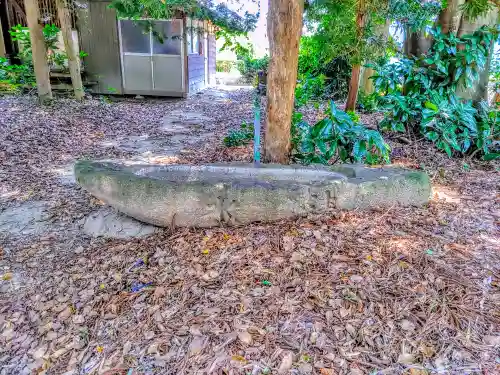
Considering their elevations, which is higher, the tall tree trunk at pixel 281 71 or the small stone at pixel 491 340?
the tall tree trunk at pixel 281 71

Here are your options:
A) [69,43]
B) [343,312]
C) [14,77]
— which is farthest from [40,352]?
[14,77]

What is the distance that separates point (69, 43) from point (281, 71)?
641 cm

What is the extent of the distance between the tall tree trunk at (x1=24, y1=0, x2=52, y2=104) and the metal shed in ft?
7.61

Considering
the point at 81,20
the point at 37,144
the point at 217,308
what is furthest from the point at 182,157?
the point at 81,20

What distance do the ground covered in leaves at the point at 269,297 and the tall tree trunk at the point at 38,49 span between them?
523cm

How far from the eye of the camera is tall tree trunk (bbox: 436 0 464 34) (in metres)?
4.93

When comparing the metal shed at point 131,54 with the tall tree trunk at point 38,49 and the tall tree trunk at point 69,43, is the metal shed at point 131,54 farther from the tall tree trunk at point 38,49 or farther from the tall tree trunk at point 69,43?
the tall tree trunk at point 38,49

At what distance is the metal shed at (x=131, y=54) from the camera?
938cm

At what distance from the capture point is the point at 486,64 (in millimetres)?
5031

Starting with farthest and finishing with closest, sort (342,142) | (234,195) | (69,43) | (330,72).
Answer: (330,72) < (69,43) < (342,142) < (234,195)

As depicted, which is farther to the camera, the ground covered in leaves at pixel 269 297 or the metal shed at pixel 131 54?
the metal shed at pixel 131 54

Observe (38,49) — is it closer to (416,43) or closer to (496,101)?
(416,43)

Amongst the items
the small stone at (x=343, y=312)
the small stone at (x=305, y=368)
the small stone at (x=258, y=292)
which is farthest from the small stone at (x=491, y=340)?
the small stone at (x=258, y=292)

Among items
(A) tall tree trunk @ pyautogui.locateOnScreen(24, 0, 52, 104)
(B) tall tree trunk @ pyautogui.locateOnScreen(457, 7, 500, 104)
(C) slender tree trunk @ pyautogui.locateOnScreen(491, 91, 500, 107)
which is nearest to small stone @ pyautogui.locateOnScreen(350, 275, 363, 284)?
(B) tall tree trunk @ pyautogui.locateOnScreen(457, 7, 500, 104)
